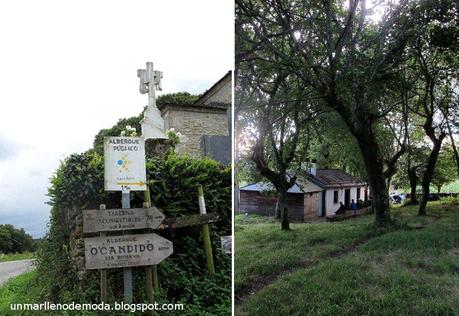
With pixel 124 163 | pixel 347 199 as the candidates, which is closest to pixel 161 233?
pixel 124 163

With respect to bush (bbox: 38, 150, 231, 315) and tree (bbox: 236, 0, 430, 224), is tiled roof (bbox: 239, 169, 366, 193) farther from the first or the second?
bush (bbox: 38, 150, 231, 315)

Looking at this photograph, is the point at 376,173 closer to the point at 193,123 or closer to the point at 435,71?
the point at 435,71

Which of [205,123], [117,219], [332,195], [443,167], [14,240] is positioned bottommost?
[14,240]

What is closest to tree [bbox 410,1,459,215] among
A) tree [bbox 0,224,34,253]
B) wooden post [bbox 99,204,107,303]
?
wooden post [bbox 99,204,107,303]

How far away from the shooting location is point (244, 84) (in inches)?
78.7

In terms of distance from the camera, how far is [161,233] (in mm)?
2373

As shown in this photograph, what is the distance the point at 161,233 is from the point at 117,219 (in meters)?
0.40

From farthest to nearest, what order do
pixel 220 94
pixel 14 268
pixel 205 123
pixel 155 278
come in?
1. pixel 205 123
2. pixel 14 268
3. pixel 220 94
4. pixel 155 278

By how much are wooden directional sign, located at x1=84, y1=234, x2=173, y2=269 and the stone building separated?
651 millimetres

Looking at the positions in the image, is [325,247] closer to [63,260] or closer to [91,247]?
[91,247]

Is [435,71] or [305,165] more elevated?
[435,71]

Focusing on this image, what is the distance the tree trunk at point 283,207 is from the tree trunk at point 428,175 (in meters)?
0.60

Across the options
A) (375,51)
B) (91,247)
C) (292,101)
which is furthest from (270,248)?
(375,51)

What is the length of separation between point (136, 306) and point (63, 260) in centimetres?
53
